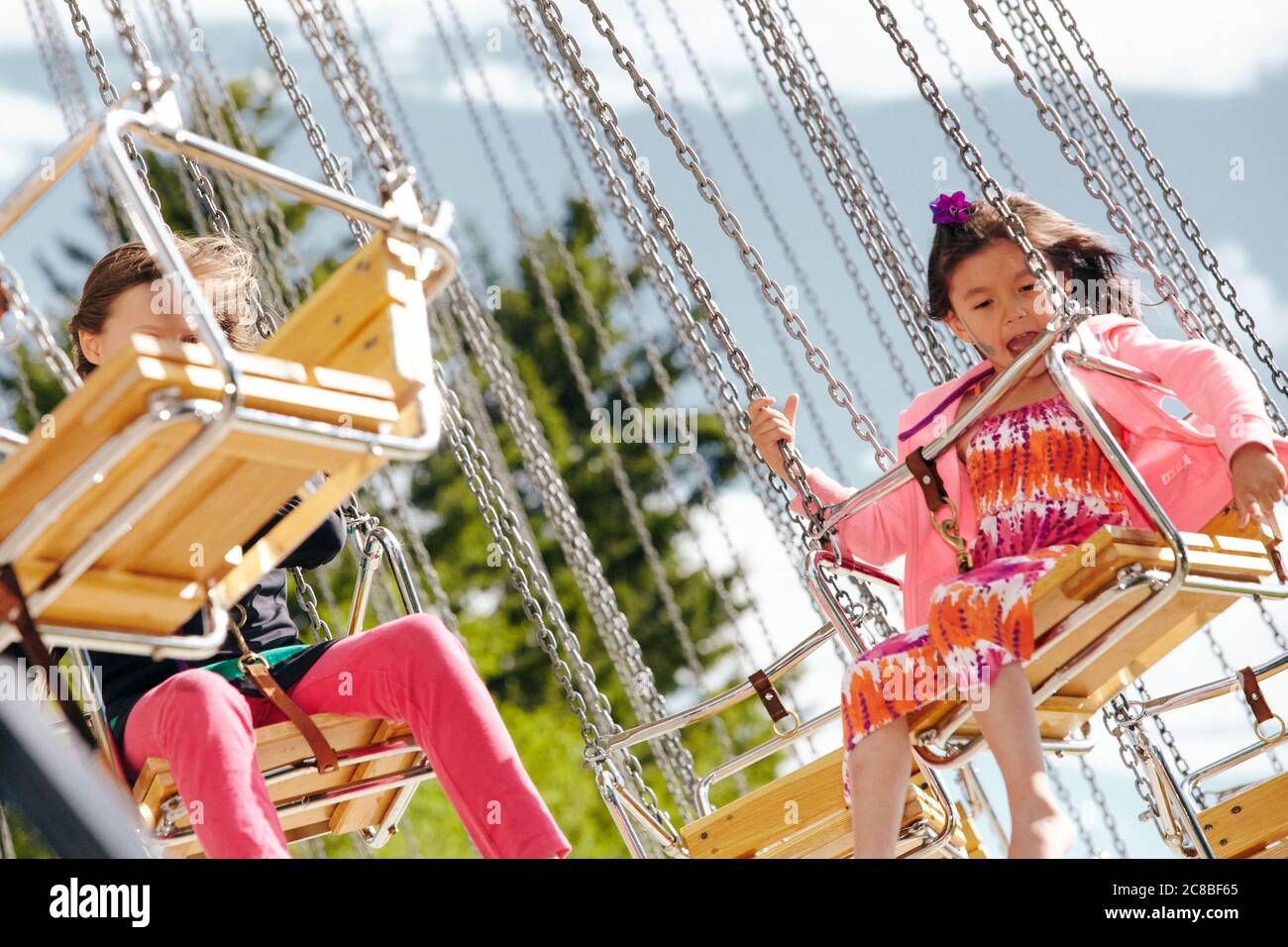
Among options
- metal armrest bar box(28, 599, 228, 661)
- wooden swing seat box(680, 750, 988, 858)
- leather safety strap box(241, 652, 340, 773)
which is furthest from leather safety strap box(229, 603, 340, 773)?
wooden swing seat box(680, 750, 988, 858)

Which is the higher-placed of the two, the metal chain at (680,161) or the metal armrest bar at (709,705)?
the metal chain at (680,161)

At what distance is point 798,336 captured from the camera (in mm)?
2719

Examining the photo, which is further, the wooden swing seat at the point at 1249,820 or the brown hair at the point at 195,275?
the wooden swing seat at the point at 1249,820

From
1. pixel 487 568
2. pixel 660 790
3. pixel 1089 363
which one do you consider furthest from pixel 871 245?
pixel 660 790

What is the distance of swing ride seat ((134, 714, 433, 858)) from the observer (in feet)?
7.24

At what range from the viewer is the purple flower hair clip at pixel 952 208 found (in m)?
2.85

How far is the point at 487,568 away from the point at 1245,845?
38.5 feet

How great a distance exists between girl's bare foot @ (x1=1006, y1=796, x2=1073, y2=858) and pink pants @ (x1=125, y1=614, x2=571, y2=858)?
1.99ft

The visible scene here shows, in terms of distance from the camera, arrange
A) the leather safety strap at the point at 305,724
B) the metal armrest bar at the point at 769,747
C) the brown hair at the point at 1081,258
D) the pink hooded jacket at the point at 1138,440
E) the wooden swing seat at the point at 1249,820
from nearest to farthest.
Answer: the leather safety strap at the point at 305,724 → the pink hooded jacket at the point at 1138,440 → the metal armrest bar at the point at 769,747 → the brown hair at the point at 1081,258 → the wooden swing seat at the point at 1249,820

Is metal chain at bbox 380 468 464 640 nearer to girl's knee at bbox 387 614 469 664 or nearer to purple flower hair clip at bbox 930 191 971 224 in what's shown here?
girl's knee at bbox 387 614 469 664

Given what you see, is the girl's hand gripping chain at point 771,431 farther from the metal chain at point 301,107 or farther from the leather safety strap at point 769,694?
the metal chain at point 301,107

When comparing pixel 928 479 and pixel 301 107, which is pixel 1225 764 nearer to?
pixel 928 479

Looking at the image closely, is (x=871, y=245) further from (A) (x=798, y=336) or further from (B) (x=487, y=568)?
(B) (x=487, y=568)

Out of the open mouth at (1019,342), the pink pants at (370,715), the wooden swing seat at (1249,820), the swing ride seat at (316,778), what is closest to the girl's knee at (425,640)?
the pink pants at (370,715)
